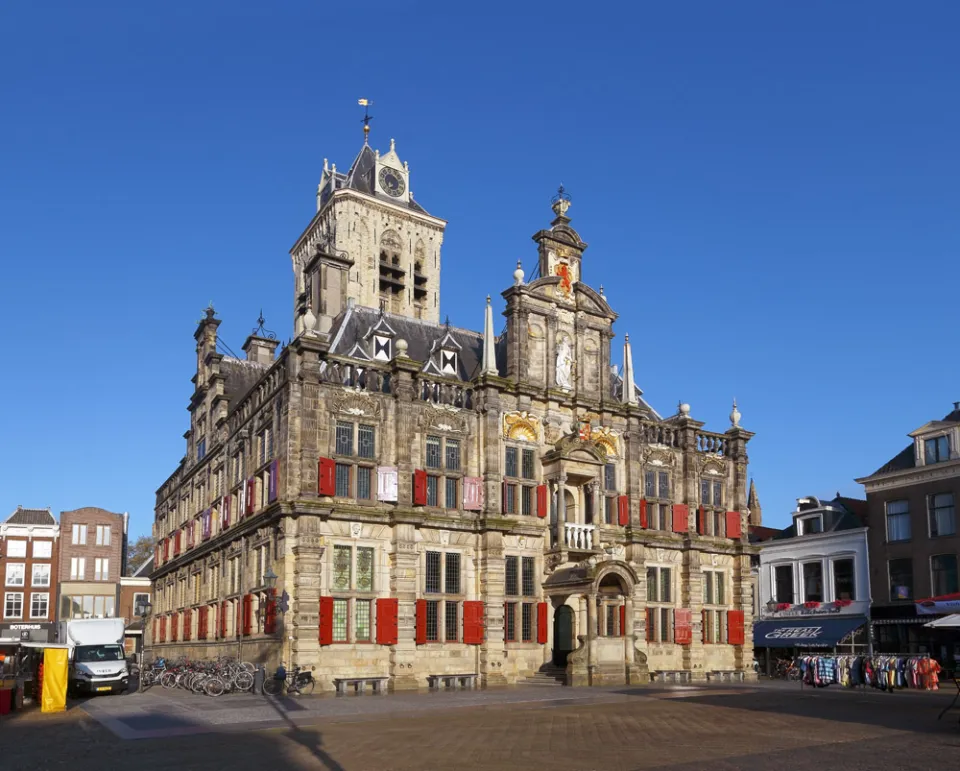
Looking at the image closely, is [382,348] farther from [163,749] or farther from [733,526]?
[163,749]

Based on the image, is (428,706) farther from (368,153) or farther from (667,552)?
(368,153)

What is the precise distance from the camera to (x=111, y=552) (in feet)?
275

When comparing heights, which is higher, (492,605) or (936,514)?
(936,514)

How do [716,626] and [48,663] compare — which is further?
[716,626]

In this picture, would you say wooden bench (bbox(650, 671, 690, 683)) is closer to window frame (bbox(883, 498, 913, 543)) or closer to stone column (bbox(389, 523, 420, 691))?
stone column (bbox(389, 523, 420, 691))

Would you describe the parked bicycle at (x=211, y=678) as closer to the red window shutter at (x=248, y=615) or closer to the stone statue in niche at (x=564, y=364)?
the red window shutter at (x=248, y=615)

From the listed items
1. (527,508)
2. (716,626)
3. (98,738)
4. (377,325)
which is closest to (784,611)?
(716,626)

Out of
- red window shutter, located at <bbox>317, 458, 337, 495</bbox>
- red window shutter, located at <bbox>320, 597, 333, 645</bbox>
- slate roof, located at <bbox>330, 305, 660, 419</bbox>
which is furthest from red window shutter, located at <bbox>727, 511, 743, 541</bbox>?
red window shutter, located at <bbox>320, 597, 333, 645</bbox>

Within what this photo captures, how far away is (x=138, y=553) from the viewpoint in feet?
331

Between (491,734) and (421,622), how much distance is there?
15.5 meters

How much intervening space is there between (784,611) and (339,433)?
30.9 m

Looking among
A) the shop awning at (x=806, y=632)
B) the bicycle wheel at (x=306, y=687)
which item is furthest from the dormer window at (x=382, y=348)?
the shop awning at (x=806, y=632)

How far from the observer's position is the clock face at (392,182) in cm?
6012

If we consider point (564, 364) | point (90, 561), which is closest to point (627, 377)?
point (564, 364)
